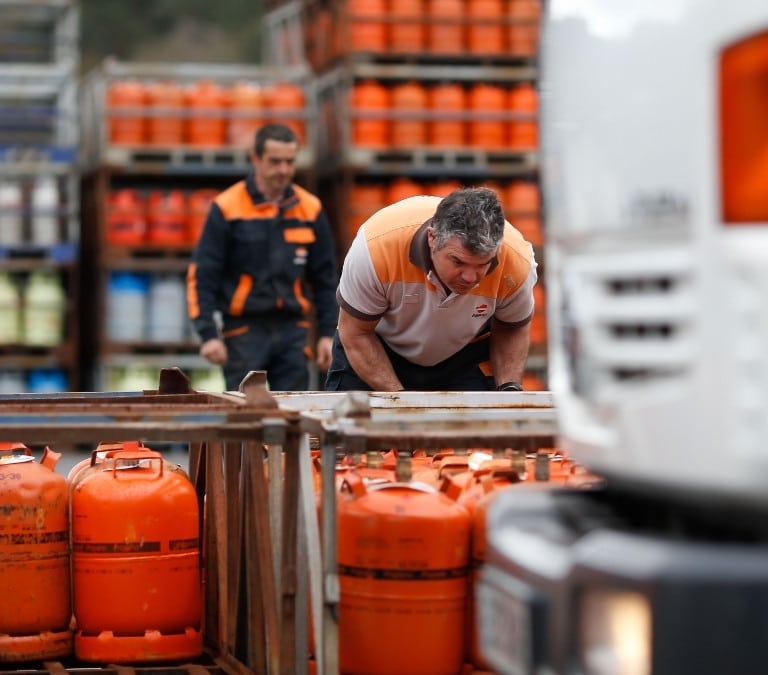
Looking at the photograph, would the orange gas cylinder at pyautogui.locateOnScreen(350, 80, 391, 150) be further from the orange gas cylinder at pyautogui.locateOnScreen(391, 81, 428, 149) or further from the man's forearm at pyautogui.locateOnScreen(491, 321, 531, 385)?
the man's forearm at pyautogui.locateOnScreen(491, 321, 531, 385)

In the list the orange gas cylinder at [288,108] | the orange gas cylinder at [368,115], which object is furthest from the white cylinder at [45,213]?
the orange gas cylinder at [368,115]

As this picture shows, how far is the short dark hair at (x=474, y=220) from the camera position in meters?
6.33

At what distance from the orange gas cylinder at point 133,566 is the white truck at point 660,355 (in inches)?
84.0

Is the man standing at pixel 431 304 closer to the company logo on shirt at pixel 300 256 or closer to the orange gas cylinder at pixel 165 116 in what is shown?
the company logo on shirt at pixel 300 256

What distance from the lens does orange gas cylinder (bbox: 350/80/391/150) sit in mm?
14117

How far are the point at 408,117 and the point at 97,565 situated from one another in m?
8.96

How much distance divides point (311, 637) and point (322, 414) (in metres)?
0.72

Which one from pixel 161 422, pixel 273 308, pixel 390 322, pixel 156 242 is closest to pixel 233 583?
pixel 161 422

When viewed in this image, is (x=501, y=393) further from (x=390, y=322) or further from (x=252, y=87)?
(x=252, y=87)

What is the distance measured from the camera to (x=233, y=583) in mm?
5793

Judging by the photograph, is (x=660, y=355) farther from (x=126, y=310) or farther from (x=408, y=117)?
(x=126, y=310)

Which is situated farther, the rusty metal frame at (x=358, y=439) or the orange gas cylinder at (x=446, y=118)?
the orange gas cylinder at (x=446, y=118)

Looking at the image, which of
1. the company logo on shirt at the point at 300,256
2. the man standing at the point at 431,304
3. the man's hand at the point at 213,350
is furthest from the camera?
the company logo on shirt at the point at 300,256

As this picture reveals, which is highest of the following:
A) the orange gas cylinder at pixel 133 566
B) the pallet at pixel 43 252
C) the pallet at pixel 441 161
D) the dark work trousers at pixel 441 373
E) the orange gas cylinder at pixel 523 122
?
the orange gas cylinder at pixel 523 122
